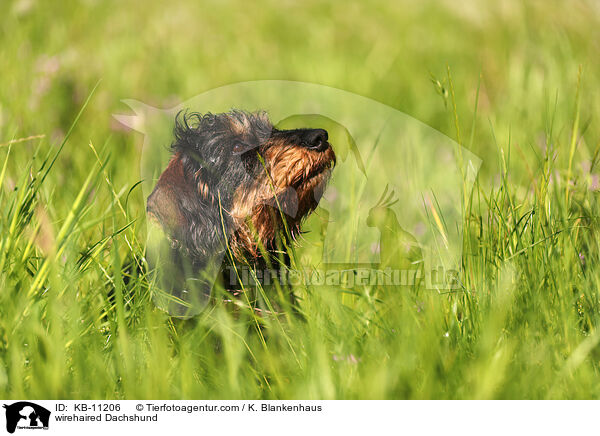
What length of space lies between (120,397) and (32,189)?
0.91 metres

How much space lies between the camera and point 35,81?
405 cm

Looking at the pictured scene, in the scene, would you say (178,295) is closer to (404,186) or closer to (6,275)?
(6,275)

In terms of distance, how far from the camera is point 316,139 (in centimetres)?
225

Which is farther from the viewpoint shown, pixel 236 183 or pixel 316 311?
pixel 236 183

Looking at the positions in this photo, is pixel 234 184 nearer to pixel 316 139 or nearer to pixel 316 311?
pixel 316 139

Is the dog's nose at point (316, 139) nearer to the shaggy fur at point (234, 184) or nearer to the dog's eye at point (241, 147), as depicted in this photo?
the shaggy fur at point (234, 184)

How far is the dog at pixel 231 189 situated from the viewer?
226cm

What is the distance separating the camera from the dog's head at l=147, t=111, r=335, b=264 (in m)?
2.26

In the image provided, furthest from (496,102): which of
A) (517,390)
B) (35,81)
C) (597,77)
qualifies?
(35,81)
